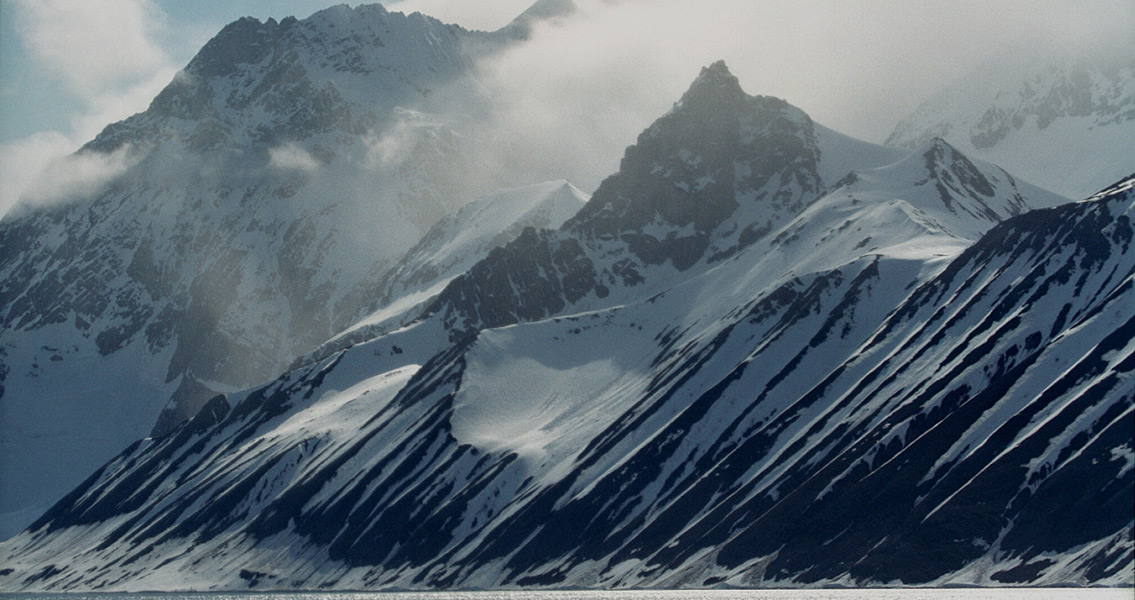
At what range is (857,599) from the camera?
619 feet

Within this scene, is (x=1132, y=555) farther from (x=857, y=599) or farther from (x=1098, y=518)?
(x=857, y=599)

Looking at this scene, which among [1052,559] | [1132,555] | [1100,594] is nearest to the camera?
[1100,594]

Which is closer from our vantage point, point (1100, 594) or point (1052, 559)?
point (1100, 594)

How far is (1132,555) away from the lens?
18438 cm

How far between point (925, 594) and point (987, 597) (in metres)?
16.2

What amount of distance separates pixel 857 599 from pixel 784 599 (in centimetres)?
1251

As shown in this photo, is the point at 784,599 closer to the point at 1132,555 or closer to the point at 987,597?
the point at 987,597

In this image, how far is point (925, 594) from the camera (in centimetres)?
19538

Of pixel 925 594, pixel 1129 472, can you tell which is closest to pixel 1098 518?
pixel 1129 472

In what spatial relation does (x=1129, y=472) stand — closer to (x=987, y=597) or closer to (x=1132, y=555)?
(x=1132, y=555)

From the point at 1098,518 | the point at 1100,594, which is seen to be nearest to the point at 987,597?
the point at 1100,594

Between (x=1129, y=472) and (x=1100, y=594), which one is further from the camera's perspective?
(x=1129, y=472)

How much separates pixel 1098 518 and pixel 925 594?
78.0 feet

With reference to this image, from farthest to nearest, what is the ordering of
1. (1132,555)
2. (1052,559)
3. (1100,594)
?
(1052,559), (1132,555), (1100,594)
